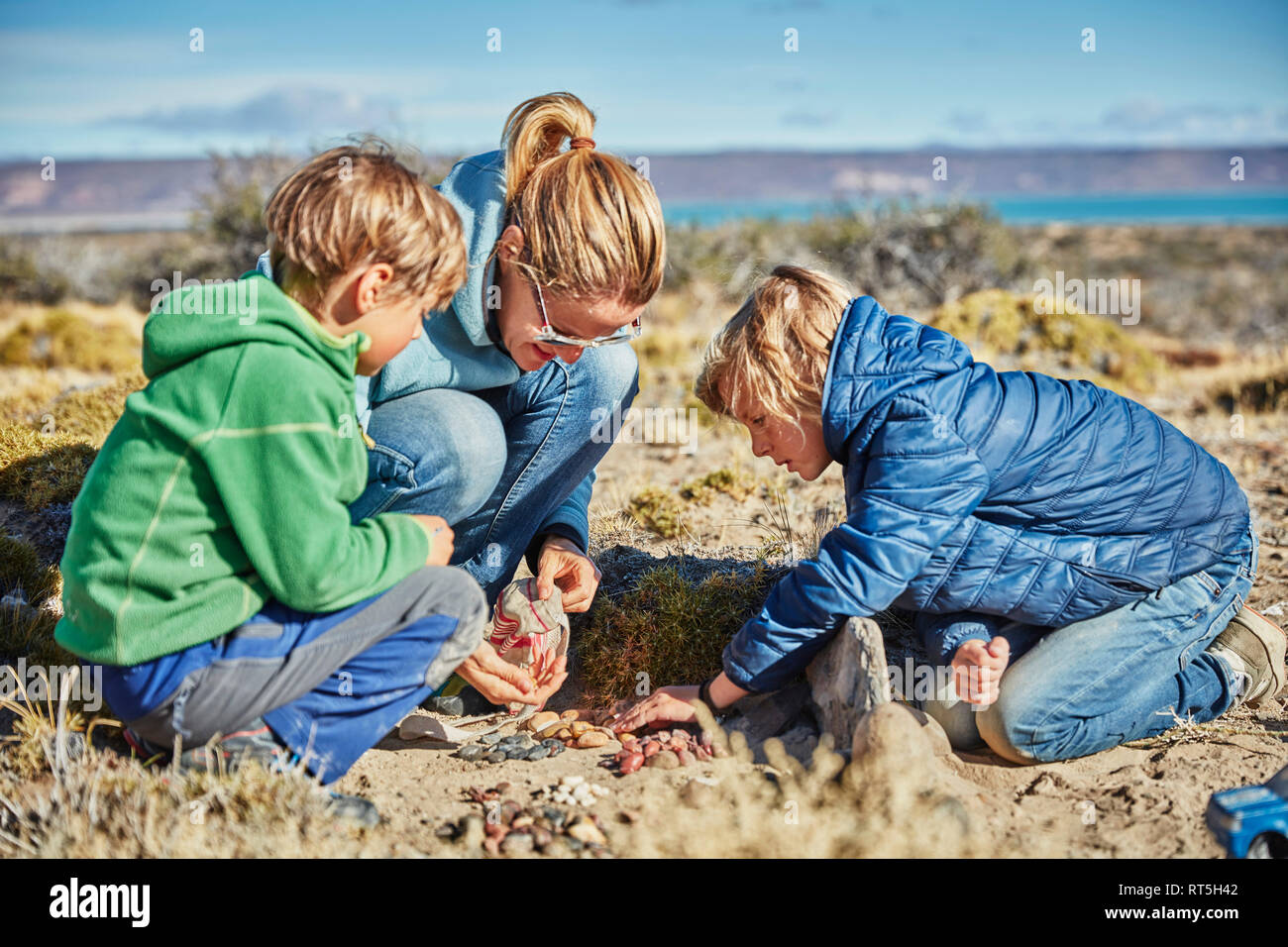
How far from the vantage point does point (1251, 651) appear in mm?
3195

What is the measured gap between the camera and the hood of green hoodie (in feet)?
7.21

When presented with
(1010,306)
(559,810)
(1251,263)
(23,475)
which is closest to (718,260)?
(1010,306)

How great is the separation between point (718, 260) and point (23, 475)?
10199mm

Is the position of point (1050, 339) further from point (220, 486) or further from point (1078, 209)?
point (1078, 209)

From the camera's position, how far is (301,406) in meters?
2.16

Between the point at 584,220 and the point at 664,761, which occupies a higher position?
the point at 584,220

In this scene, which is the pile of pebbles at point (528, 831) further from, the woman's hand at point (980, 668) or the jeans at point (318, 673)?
the woman's hand at point (980, 668)

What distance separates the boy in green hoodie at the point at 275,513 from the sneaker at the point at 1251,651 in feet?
8.20

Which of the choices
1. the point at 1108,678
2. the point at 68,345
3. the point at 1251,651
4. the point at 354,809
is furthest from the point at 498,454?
the point at 68,345

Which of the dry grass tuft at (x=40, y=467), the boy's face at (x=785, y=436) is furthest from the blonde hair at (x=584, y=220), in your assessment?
the dry grass tuft at (x=40, y=467)

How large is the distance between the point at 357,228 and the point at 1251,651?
3002 millimetres

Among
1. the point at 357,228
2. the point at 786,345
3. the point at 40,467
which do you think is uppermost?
the point at 357,228
